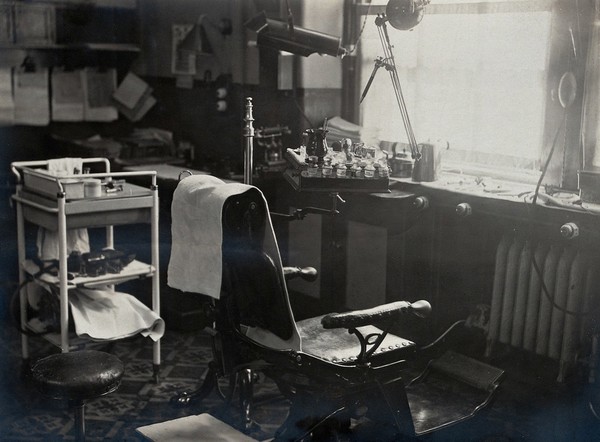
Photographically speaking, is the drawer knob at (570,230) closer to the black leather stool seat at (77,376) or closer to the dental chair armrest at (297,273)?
the dental chair armrest at (297,273)

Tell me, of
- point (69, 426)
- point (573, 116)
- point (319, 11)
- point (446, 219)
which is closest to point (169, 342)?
point (69, 426)

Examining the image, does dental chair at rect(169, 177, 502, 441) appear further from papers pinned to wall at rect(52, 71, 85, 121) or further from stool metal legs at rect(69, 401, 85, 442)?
papers pinned to wall at rect(52, 71, 85, 121)

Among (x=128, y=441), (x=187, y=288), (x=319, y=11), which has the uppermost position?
(x=319, y=11)

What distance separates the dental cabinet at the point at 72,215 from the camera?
414 cm

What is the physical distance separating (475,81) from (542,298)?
1.35 meters

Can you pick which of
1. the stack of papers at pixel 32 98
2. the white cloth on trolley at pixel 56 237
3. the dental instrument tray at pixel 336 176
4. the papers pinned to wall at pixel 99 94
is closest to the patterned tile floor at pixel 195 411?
the white cloth on trolley at pixel 56 237

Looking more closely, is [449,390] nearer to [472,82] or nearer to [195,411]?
[195,411]

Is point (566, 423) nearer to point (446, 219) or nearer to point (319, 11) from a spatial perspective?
point (446, 219)

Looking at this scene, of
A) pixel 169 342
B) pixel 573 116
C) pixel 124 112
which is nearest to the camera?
pixel 573 116

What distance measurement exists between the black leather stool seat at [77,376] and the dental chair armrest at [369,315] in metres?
0.84

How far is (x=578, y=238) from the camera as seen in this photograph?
391 cm

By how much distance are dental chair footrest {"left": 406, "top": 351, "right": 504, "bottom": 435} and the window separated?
3.71 feet

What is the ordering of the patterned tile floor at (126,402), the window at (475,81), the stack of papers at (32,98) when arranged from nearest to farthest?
the patterned tile floor at (126,402) < the window at (475,81) < the stack of papers at (32,98)

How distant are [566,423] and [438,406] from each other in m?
0.66
